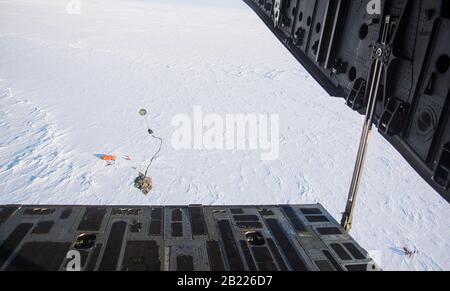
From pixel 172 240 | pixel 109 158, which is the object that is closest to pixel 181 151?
pixel 109 158

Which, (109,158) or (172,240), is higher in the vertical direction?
(172,240)

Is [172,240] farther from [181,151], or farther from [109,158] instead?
[181,151]

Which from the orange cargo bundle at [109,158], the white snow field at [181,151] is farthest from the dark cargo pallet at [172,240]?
the orange cargo bundle at [109,158]

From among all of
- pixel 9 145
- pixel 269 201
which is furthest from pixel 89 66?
pixel 269 201

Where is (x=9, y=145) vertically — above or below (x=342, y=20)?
below

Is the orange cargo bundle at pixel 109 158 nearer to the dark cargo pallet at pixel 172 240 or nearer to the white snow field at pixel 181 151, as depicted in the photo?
the white snow field at pixel 181 151

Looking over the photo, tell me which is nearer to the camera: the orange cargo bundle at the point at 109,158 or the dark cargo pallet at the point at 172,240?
the dark cargo pallet at the point at 172,240

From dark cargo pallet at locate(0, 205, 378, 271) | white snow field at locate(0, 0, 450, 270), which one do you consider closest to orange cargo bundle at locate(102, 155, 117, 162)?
white snow field at locate(0, 0, 450, 270)
